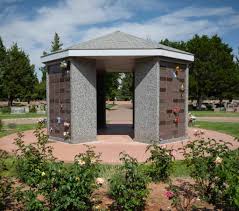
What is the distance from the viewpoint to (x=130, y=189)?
4.58 m

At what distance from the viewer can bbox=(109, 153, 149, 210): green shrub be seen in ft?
14.5

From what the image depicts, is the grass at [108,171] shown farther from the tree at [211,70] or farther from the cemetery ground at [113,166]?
the tree at [211,70]

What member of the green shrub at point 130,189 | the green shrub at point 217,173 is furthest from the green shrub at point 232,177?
the green shrub at point 130,189

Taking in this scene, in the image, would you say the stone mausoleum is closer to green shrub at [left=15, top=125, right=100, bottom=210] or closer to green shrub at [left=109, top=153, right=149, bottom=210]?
green shrub at [left=109, top=153, right=149, bottom=210]

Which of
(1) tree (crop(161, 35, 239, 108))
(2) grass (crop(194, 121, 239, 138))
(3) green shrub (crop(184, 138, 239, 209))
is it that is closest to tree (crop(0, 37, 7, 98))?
(1) tree (crop(161, 35, 239, 108))

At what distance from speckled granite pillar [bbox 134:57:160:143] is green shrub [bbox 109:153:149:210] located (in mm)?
6507

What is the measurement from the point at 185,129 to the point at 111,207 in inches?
343

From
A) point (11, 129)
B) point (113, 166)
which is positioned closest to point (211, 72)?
point (11, 129)

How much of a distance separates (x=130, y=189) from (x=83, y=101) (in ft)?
24.4

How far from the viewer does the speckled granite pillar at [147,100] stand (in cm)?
1129

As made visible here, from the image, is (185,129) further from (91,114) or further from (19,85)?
(19,85)

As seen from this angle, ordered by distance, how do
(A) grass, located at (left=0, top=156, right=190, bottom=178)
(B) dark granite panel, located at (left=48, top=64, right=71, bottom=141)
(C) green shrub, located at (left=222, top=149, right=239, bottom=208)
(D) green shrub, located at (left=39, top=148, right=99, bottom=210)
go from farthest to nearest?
(B) dark granite panel, located at (left=48, top=64, right=71, bottom=141), (A) grass, located at (left=0, top=156, right=190, bottom=178), (D) green shrub, located at (left=39, top=148, right=99, bottom=210), (C) green shrub, located at (left=222, top=149, right=239, bottom=208)

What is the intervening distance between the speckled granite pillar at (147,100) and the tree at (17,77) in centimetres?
3247

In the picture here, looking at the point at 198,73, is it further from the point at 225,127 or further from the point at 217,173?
the point at 217,173
